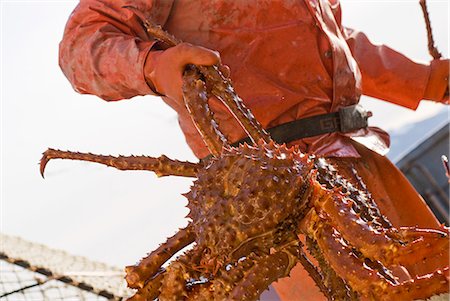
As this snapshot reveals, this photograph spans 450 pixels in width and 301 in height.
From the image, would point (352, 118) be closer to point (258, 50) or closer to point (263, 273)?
point (258, 50)

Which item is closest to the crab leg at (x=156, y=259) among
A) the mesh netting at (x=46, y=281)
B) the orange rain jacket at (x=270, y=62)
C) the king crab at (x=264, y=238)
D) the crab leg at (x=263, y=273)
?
the king crab at (x=264, y=238)

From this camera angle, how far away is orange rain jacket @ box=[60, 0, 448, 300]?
130 centimetres

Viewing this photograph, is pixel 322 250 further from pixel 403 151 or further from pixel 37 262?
pixel 403 151

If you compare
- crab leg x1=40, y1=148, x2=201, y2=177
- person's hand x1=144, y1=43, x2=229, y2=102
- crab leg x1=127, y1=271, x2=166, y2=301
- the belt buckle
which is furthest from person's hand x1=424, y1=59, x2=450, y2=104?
crab leg x1=127, y1=271, x2=166, y2=301

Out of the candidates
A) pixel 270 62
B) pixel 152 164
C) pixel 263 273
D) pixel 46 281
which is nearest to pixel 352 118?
pixel 270 62

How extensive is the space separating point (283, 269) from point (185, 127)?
2.22 ft

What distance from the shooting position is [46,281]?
1.73m

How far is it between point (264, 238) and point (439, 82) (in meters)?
1.02

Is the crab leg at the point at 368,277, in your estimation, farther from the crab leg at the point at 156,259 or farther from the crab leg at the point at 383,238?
the crab leg at the point at 156,259

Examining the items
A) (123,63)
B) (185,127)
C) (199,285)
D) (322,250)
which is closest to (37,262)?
(185,127)

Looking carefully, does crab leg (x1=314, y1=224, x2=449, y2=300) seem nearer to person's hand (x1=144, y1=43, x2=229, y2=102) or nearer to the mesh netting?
person's hand (x1=144, y1=43, x2=229, y2=102)

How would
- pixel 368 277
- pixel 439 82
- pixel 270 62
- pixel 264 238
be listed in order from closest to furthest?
1. pixel 368 277
2. pixel 264 238
3. pixel 270 62
4. pixel 439 82

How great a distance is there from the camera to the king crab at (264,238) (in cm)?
71

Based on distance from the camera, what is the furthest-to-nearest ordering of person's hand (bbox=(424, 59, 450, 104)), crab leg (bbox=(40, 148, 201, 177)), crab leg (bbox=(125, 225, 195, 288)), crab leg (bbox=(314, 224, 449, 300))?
person's hand (bbox=(424, 59, 450, 104)) → crab leg (bbox=(40, 148, 201, 177)) → crab leg (bbox=(125, 225, 195, 288)) → crab leg (bbox=(314, 224, 449, 300))
